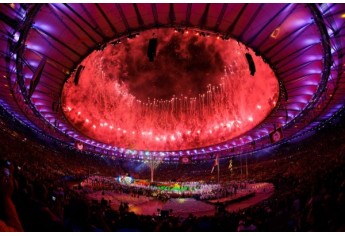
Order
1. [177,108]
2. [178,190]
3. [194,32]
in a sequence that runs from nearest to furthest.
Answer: [194,32] < [178,190] < [177,108]

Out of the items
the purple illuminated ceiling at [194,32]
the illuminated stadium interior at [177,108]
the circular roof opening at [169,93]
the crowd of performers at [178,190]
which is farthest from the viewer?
the circular roof opening at [169,93]

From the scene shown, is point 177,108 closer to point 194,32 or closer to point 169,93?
point 169,93

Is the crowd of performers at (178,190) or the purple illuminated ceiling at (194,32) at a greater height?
the purple illuminated ceiling at (194,32)

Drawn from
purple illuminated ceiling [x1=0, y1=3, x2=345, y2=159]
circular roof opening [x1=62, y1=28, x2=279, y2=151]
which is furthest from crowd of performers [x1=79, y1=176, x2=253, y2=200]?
purple illuminated ceiling [x1=0, y1=3, x2=345, y2=159]

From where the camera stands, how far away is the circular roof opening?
78.1 feet

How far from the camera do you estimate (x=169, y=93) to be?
34188 millimetres

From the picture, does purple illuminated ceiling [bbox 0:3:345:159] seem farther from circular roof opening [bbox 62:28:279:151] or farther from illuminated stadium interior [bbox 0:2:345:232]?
circular roof opening [bbox 62:28:279:151]

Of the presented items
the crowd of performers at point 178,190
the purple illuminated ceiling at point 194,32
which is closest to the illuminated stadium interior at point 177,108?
the purple illuminated ceiling at point 194,32

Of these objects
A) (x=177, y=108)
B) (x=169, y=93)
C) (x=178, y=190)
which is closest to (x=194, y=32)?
(x=169, y=93)

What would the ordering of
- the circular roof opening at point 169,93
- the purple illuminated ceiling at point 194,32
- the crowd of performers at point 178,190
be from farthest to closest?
the circular roof opening at point 169,93
the crowd of performers at point 178,190
the purple illuminated ceiling at point 194,32

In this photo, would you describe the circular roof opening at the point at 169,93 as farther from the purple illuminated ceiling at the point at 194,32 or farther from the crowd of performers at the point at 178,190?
the crowd of performers at the point at 178,190

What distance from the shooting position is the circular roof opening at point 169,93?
23.8 metres

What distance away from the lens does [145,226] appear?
838 centimetres

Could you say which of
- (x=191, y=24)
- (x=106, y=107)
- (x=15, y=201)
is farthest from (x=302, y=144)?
(x=15, y=201)
